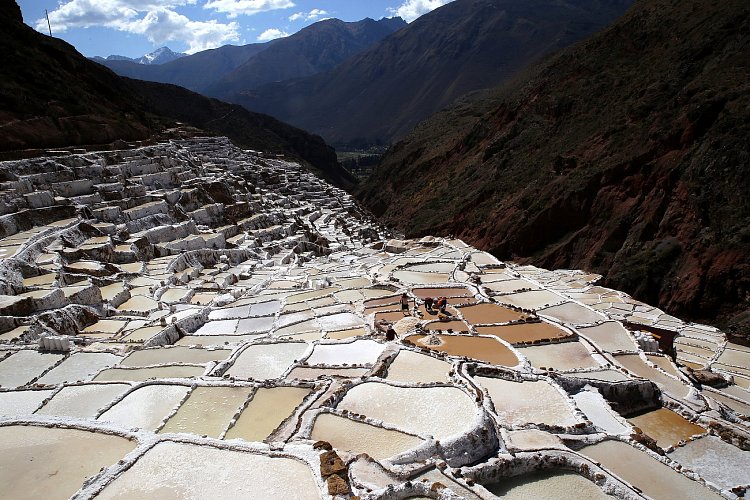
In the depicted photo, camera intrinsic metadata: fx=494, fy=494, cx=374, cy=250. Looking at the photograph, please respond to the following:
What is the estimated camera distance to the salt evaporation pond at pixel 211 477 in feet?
19.1

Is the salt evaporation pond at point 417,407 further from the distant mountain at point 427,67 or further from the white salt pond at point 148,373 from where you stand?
the distant mountain at point 427,67

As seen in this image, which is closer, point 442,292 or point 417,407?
point 417,407

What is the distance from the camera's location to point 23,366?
1092cm

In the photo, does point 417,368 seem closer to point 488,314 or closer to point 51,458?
point 488,314

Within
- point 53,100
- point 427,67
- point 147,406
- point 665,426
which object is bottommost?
point 665,426

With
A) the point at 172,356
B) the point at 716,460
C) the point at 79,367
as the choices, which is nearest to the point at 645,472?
the point at 716,460

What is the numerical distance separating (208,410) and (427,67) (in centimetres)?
15541

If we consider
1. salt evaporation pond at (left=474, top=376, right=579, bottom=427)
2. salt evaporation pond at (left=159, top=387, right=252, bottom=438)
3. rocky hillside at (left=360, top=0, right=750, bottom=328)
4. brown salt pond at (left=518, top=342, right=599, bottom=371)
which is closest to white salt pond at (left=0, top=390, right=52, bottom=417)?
salt evaporation pond at (left=159, top=387, right=252, bottom=438)

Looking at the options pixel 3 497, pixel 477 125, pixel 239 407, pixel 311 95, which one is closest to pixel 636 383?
→ pixel 239 407

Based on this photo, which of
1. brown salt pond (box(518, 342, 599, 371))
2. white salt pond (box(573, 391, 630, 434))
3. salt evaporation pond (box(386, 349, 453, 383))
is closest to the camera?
white salt pond (box(573, 391, 630, 434))

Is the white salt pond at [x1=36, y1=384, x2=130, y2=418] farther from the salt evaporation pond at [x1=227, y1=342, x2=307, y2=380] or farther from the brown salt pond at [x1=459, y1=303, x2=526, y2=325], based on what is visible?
the brown salt pond at [x1=459, y1=303, x2=526, y2=325]

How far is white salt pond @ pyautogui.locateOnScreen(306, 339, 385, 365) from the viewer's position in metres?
10.9

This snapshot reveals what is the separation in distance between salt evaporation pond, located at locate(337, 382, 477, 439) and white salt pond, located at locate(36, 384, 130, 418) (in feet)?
14.3

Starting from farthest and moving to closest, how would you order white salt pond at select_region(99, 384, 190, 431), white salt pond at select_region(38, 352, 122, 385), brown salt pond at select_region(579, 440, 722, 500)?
white salt pond at select_region(38, 352, 122, 385) < white salt pond at select_region(99, 384, 190, 431) < brown salt pond at select_region(579, 440, 722, 500)
